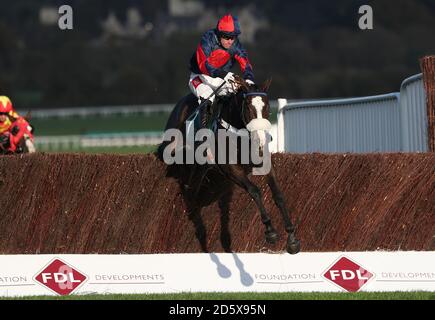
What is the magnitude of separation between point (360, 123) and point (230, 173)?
640 centimetres

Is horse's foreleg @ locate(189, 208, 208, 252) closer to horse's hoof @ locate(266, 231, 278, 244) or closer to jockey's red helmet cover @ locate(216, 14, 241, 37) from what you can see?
horse's hoof @ locate(266, 231, 278, 244)

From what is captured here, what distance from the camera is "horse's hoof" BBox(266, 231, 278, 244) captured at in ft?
39.4

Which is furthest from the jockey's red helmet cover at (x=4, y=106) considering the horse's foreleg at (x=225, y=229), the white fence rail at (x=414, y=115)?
the horse's foreleg at (x=225, y=229)

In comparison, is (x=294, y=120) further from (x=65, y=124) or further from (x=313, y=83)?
(x=313, y=83)

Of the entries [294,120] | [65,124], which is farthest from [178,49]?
[294,120]

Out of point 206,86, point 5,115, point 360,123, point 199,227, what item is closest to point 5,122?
point 5,115

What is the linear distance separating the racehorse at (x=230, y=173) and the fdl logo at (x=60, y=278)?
1.75 m

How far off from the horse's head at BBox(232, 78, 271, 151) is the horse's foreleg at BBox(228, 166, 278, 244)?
0.46 metres

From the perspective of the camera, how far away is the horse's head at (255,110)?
11.9 meters

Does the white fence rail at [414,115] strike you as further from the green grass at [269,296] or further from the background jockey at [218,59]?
the green grass at [269,296]

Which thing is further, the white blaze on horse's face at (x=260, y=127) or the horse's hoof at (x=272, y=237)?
the horse's hoof at (x=272, y=237)

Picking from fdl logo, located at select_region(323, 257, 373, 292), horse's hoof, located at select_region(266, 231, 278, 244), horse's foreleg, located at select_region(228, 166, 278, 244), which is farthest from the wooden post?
fdl logo, located at select_region(323, 257, 373, 292)

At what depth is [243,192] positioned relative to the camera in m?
12.9

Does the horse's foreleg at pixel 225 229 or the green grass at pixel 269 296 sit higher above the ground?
the horse's foreleg at pixel 225 229
